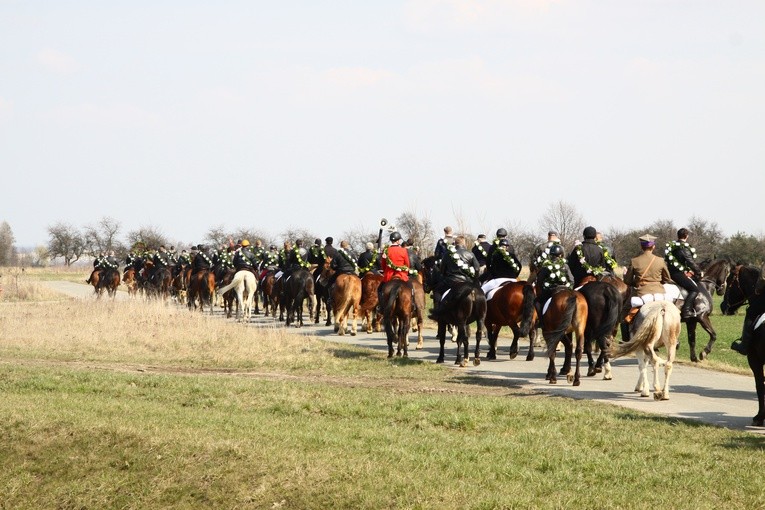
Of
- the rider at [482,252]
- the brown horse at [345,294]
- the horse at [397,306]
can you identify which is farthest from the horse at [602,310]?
the brown horse at [345,294]

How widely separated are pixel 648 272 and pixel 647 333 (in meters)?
3.99

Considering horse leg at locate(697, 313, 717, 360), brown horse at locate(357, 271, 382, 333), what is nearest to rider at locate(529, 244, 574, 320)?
horse leg at locate(697, 313, 717, 360)

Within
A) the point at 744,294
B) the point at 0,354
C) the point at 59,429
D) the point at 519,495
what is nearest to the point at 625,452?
the point at 519,495

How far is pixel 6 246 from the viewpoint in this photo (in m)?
139

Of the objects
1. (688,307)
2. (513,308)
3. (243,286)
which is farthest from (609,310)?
(243,286)

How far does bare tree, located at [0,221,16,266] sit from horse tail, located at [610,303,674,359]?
5039 inches

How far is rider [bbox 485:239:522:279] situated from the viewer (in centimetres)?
2244

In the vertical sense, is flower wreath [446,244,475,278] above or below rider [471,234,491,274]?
below

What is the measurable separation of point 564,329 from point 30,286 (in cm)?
4199

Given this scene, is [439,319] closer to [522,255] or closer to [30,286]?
[30,286]

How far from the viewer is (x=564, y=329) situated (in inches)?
681

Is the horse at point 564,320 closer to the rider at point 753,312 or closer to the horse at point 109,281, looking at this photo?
the rider at point 753,312

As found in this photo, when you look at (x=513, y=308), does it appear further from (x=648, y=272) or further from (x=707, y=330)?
(x=707, y=330)

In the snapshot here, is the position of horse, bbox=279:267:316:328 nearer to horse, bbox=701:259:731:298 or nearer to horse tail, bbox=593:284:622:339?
horse, bbox=701:259:731:298
